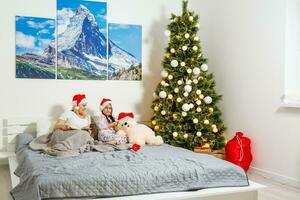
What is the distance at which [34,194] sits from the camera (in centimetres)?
245

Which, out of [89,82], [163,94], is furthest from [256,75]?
[89,82]

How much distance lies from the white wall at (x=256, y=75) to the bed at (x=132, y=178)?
125cm

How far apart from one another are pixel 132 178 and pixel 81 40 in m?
2.65

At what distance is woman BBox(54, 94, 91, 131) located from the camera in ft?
13.1

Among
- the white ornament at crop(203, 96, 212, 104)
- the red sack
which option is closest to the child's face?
the white ornament at crop(203, 96, 212, 104)

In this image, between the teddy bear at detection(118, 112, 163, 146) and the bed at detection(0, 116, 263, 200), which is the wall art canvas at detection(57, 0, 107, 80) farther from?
the bed at detection(0, 116, 263, 200)

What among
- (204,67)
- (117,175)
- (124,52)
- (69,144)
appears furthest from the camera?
(124,52)

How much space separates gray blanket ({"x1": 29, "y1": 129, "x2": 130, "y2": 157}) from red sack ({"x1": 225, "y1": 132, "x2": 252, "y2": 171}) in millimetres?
1353

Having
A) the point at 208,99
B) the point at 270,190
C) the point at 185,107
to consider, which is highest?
the point at 208,99

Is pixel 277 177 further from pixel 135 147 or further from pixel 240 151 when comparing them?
pixel 135 147

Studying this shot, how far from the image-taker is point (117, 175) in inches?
104

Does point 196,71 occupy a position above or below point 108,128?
above

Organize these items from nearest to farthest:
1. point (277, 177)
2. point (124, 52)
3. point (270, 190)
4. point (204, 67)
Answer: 1. point (270, 190)
2. point (277, 177)
3. point (204, 67)
4. point (124, 52)

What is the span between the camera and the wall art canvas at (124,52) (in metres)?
4.95
